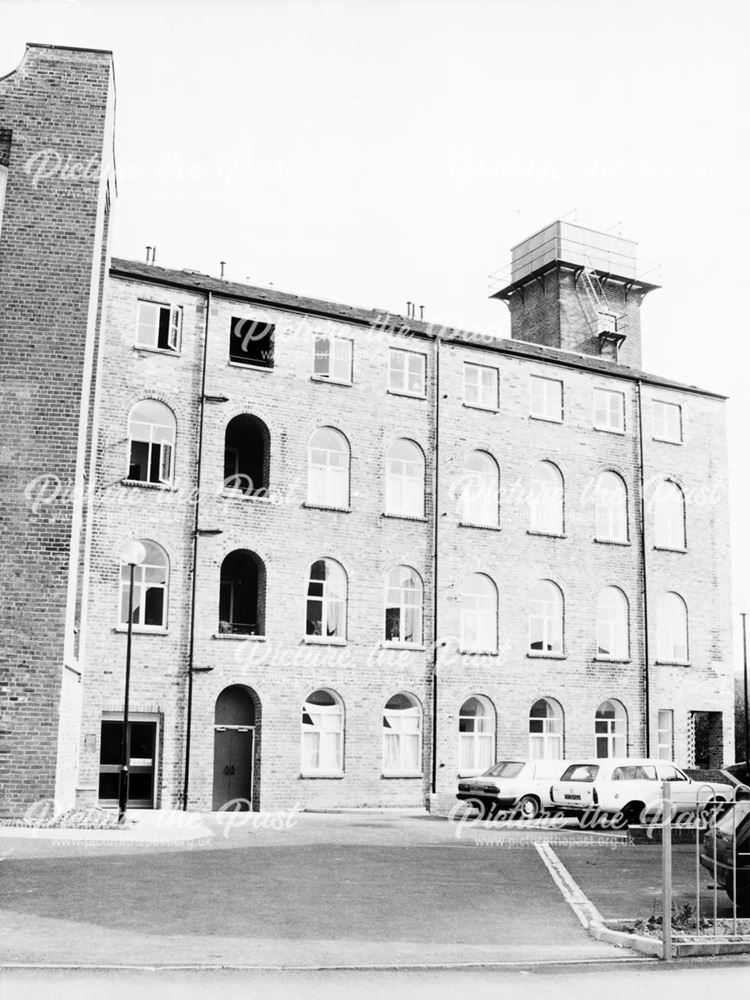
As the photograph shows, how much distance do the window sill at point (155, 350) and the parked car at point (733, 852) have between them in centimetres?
2123

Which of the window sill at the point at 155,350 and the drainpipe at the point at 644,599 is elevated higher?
the window sill at the point at 155,350

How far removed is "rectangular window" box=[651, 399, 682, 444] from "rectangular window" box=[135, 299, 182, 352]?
53.8 ft

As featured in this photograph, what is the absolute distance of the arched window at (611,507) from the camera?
1431 inches

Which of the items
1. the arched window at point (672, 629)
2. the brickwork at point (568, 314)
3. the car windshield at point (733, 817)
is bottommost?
the car windshield at point (733, 817)

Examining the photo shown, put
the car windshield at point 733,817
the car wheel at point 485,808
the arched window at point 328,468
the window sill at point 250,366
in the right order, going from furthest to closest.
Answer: the arched window at point 328,468 < the window sill at point 250,366 < the car wheel at point 485,808 < the car windshield at point 733,817

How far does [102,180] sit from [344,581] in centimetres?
1310

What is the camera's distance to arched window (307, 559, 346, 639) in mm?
31125

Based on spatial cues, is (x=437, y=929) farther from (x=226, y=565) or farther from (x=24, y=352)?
(x=226, y=565)

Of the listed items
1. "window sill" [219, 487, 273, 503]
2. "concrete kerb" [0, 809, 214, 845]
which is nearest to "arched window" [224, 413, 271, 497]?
"window sill" [219, 487, 273, 503]

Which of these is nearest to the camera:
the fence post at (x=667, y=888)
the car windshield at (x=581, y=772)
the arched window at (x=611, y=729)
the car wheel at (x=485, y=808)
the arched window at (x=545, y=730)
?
the fence post at (x=667, y=888)

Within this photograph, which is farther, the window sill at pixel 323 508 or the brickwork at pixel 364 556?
the window sill at pixel 323 508

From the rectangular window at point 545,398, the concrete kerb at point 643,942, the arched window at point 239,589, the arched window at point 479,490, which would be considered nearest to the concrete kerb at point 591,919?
the concrete kerb at point 643,942

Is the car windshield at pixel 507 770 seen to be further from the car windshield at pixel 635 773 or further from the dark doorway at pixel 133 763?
the dark doorway at pixel 133 763

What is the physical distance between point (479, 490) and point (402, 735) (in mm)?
7450
